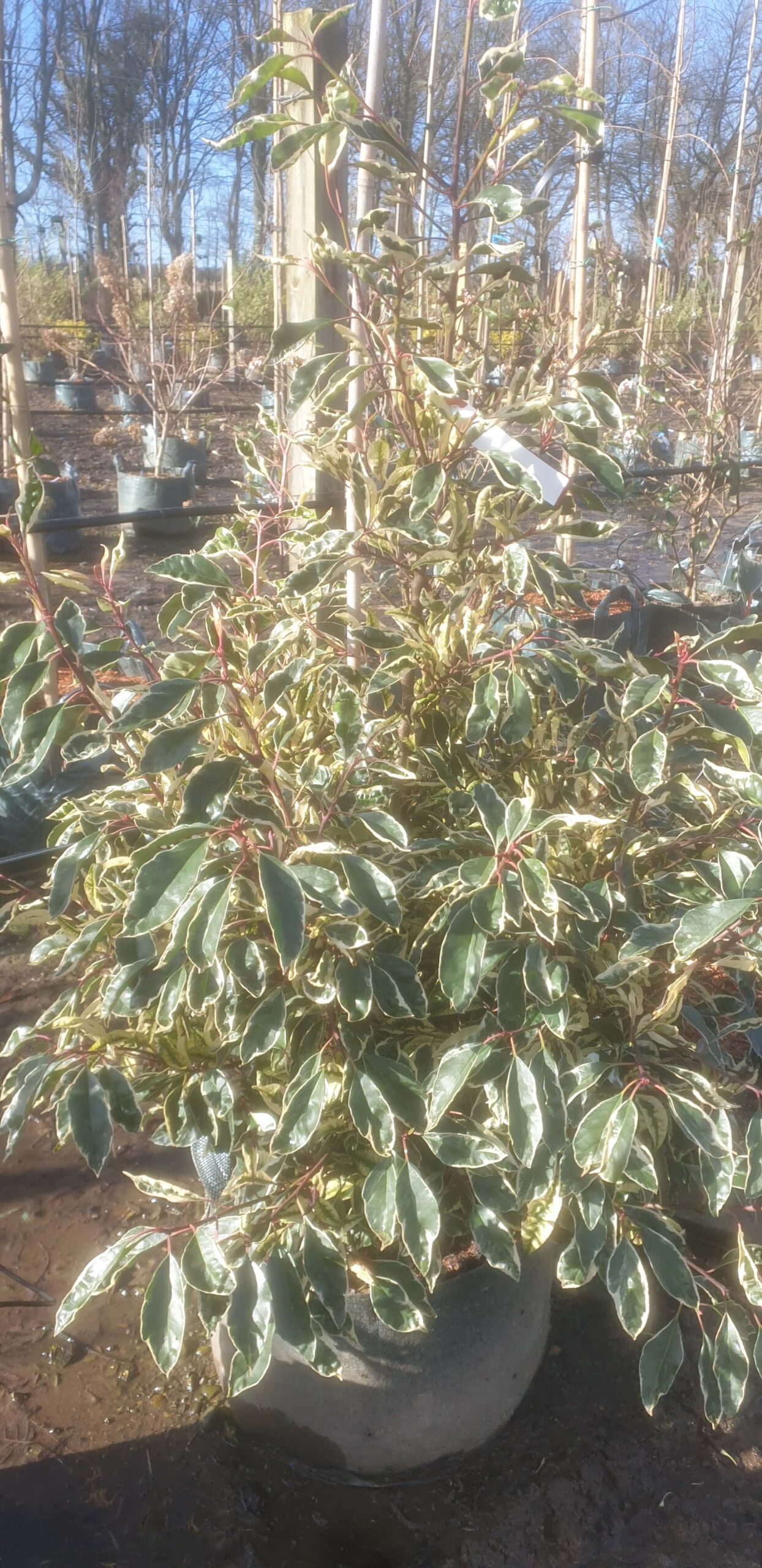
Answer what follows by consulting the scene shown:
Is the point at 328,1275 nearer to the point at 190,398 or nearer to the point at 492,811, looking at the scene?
the point at 492,811

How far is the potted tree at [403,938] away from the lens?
3.30 ft

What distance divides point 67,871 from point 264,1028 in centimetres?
31

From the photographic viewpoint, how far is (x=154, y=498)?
6.43 m

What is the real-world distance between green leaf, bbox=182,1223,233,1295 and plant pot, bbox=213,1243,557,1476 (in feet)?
0.86

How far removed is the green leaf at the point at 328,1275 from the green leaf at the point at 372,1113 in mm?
137

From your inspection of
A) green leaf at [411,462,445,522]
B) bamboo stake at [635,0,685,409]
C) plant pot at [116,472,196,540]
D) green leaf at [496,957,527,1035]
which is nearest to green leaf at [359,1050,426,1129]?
green leaf at [496,957,527,1035]

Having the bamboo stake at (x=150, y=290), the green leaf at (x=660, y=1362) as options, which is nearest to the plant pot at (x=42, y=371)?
the bamboo stake at (x=150, y=290)

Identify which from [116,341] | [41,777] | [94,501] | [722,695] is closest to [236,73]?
[116,341]

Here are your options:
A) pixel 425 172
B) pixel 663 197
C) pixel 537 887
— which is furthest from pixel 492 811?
pixel 663 197

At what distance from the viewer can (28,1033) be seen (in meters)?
1.21

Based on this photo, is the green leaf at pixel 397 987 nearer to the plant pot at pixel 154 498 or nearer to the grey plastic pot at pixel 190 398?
the plant pot at pixel 154 498

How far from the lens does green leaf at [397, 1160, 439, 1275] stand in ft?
3.20

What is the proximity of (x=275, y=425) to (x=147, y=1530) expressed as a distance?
147 cm

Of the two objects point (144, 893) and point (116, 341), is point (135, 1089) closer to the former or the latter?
point (144, 893)
